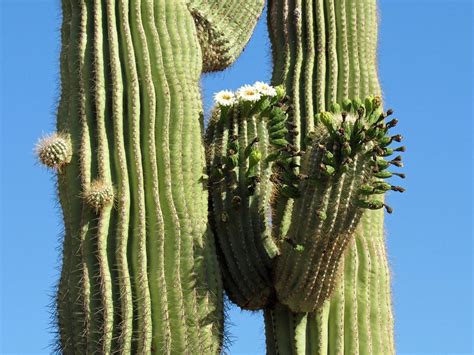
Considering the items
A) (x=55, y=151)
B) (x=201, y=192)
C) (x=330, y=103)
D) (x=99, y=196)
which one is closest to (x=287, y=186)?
(x=201, y=192)

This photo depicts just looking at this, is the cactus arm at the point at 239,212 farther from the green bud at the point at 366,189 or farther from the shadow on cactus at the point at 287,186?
the green bud at the point at 366,189

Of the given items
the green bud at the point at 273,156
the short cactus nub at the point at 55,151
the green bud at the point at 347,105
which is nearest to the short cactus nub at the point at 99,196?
the short cactus nub at the point at 55,151

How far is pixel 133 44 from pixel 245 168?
124cm

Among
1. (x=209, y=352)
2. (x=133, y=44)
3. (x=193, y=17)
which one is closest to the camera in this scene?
(x=209, y=352)

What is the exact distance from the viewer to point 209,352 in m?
8.41

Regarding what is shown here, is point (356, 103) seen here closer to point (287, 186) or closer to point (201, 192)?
point (287, 186)

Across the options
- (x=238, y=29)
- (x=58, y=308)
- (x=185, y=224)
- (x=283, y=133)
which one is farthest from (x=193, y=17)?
(x=58, y=308)

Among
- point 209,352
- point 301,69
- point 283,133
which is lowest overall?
point 209,352

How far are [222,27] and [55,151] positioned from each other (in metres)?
1.92

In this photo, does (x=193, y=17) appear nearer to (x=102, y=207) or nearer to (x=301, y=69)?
(x=301, y=69)

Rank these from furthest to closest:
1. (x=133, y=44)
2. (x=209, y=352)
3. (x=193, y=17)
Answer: (x=193, y=17) → (x=133, y=44) → (x=209, y=352)

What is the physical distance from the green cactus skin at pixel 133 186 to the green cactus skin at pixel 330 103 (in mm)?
696

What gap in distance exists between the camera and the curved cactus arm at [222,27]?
9.75 meters

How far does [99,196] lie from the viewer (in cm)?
850
